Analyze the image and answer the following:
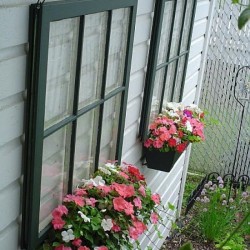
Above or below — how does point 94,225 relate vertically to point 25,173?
below

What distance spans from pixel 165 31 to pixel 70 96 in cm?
135

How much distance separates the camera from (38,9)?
1604 millimetres

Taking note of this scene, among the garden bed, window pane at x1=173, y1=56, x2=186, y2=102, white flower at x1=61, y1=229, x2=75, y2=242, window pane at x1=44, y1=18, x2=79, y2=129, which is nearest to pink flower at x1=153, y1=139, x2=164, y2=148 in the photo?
window pane at x1=173, y1=56, x2=186, y2=102

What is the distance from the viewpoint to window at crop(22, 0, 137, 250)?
5.61 feet

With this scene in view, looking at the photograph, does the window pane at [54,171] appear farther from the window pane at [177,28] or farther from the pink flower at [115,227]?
the window pane at [177,28]

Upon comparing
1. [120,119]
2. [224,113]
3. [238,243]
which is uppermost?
[120,119]

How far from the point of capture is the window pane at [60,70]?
183 centimetres

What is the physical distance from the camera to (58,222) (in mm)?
2012

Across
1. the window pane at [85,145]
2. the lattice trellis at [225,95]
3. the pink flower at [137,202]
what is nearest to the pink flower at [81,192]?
the window pane at [85,145]

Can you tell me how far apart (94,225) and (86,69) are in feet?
2.18

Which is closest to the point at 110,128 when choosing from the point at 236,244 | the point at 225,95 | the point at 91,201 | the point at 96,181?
the point at 96,181

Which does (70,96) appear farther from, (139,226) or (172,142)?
(172,142)

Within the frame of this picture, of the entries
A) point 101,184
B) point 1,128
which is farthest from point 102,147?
point 1,128

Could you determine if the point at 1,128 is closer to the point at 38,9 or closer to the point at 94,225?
the point at 38,9
